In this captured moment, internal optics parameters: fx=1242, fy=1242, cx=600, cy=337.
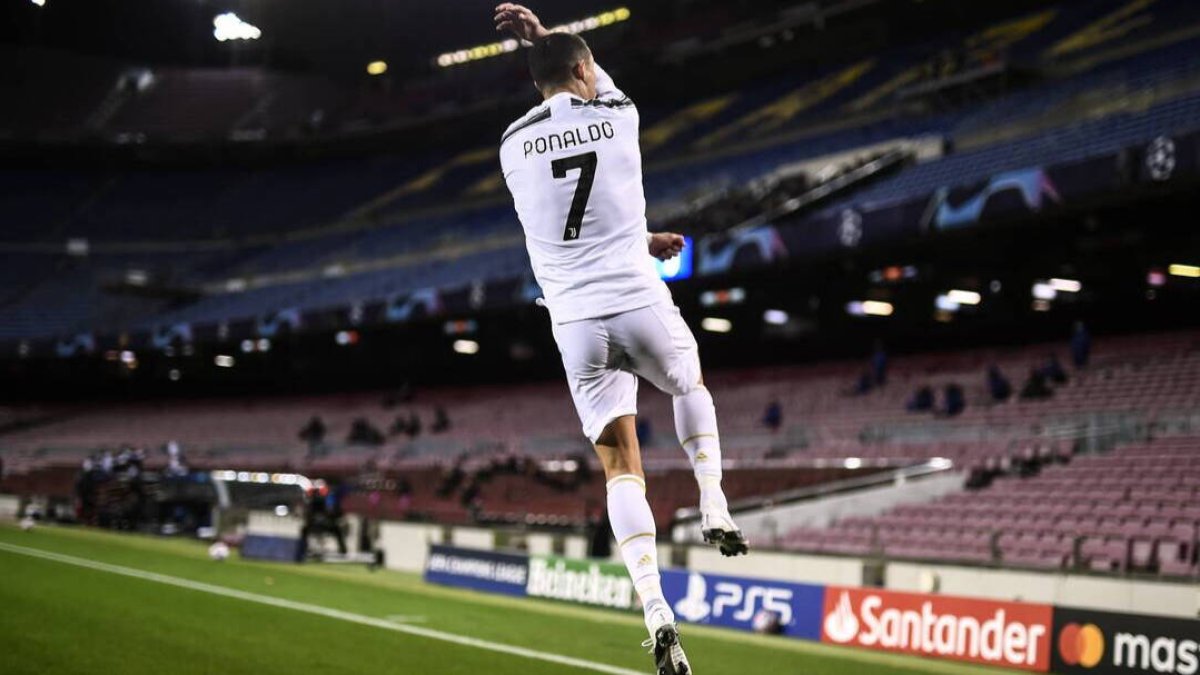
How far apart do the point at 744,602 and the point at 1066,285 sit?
52.7 ft

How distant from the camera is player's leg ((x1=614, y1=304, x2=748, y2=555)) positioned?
4.80 meters

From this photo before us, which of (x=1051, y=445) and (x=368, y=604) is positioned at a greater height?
(x=1051, y=445)

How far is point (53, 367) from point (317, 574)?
34.8 meters

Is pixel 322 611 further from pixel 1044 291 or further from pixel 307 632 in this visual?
pixel 1044 291

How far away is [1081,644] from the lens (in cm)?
1107

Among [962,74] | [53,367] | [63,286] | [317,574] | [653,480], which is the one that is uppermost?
[962,74]

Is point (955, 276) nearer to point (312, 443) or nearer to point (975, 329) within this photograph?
point (975, 329)

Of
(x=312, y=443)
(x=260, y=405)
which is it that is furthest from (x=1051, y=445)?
(x=260, y=405)

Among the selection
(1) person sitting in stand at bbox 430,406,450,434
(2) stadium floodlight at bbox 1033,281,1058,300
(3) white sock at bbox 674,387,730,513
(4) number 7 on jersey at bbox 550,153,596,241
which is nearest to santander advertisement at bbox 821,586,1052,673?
(3) white sock at bbox 674,387,730,513

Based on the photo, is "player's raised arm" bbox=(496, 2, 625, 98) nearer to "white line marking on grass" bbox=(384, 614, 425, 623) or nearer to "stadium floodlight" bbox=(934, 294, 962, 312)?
"white line marking on grass" bbox=(384, 614, 425, 623)

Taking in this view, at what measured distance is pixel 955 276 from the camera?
27000 mm

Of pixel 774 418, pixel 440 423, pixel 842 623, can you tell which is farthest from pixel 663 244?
pixel 440 423

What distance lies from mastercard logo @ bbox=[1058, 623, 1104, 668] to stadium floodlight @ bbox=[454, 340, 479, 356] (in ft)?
101

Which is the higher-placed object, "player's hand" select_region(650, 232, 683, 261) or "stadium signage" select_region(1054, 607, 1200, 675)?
"player's hand" select_region(650, 232, 683, 261)
